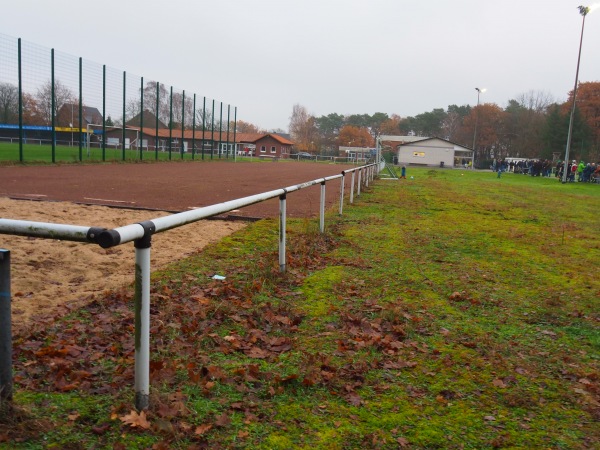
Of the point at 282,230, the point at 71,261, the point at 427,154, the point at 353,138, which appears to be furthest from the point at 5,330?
the point at 353,138

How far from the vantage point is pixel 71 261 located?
6.08 metres

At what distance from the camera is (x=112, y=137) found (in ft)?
98.8

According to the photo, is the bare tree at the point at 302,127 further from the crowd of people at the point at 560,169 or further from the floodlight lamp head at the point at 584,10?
the floodlight lamp head at the point at 584,10

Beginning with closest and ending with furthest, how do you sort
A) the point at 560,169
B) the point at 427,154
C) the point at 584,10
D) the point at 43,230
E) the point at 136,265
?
the point at 43,230 < the point at 136,265 < the point at 584,10 < the point at 560,169 < the point at 427,154

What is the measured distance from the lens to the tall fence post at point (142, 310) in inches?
102

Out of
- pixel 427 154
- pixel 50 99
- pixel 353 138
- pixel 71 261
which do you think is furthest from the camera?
pixel 353 138

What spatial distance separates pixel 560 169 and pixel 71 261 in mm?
51369

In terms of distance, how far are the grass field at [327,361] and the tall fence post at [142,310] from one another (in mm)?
173

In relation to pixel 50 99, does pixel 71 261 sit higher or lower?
lower

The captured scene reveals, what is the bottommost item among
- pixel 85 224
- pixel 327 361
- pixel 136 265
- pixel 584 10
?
pixel 327 361

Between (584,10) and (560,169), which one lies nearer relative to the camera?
(584,10)

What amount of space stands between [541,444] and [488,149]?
114849 millimetres

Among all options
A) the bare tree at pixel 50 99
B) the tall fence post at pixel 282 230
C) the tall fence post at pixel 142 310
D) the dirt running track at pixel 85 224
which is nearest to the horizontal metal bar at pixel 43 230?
the tall fence post at pixel 142 310

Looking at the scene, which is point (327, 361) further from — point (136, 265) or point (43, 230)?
point (43, 230)
